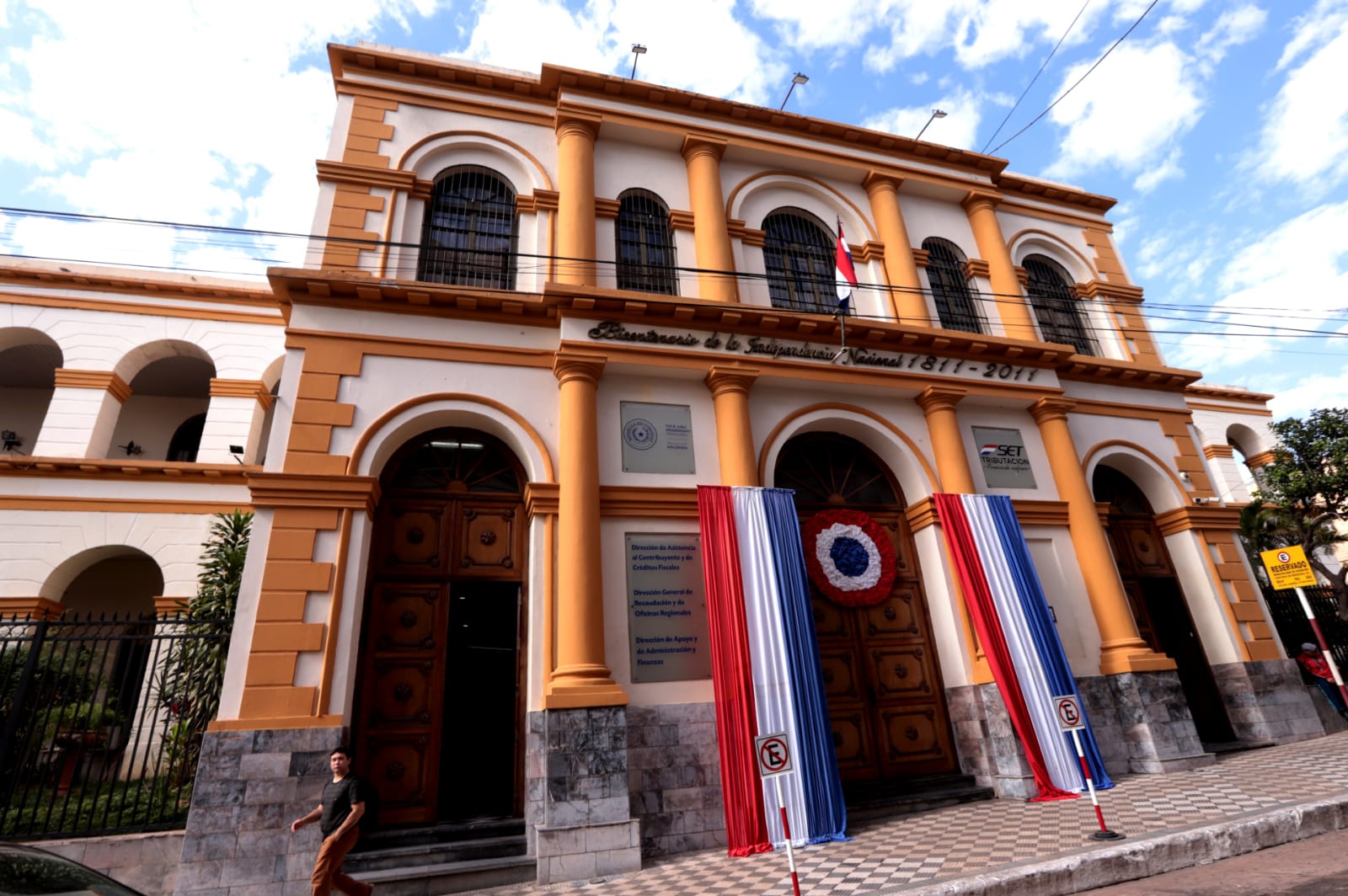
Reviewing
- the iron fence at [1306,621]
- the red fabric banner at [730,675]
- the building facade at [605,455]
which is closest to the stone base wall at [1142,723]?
the building facade at [605,455]

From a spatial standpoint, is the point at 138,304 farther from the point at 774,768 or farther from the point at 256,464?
the point at 774,768

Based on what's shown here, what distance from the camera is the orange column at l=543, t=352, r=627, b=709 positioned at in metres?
7.55

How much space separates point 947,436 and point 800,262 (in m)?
4.11

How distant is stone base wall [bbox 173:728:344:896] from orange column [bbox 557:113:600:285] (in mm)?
6884

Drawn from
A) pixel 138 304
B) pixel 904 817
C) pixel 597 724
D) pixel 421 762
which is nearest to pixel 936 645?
pixel 904 817

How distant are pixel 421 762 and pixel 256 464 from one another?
9599mm

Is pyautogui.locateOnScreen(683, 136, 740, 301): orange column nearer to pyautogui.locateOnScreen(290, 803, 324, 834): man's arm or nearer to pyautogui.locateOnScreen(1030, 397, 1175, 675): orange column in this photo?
pyautogui.locateOnScreen(1030, 397, 1175, 675): orange column

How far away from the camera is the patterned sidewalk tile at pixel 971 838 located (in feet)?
18.9

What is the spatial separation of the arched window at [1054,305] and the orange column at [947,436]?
415 cm

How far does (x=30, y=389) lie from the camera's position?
1617 centimetres

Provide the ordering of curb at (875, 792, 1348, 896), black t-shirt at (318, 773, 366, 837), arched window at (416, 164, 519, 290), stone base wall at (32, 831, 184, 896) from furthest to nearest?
1. arched window at (416, 164, 519, 290)
2. stone base wall at (32, 831, 184, 896)
3. black t-shirt at (318, 773, 366, 837)
4. curb at (875, 792, 1348, 896)

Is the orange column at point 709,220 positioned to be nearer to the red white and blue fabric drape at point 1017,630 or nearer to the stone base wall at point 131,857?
the red white and blue fabric drape at point 1017,630

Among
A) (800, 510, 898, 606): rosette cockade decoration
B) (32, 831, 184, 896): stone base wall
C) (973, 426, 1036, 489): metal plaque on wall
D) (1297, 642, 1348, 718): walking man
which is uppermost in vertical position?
(973, 426, 1036, 489): metal plaque on wall

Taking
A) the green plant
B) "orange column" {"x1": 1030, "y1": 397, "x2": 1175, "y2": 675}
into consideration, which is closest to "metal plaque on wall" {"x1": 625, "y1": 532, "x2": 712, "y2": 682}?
the green plant
